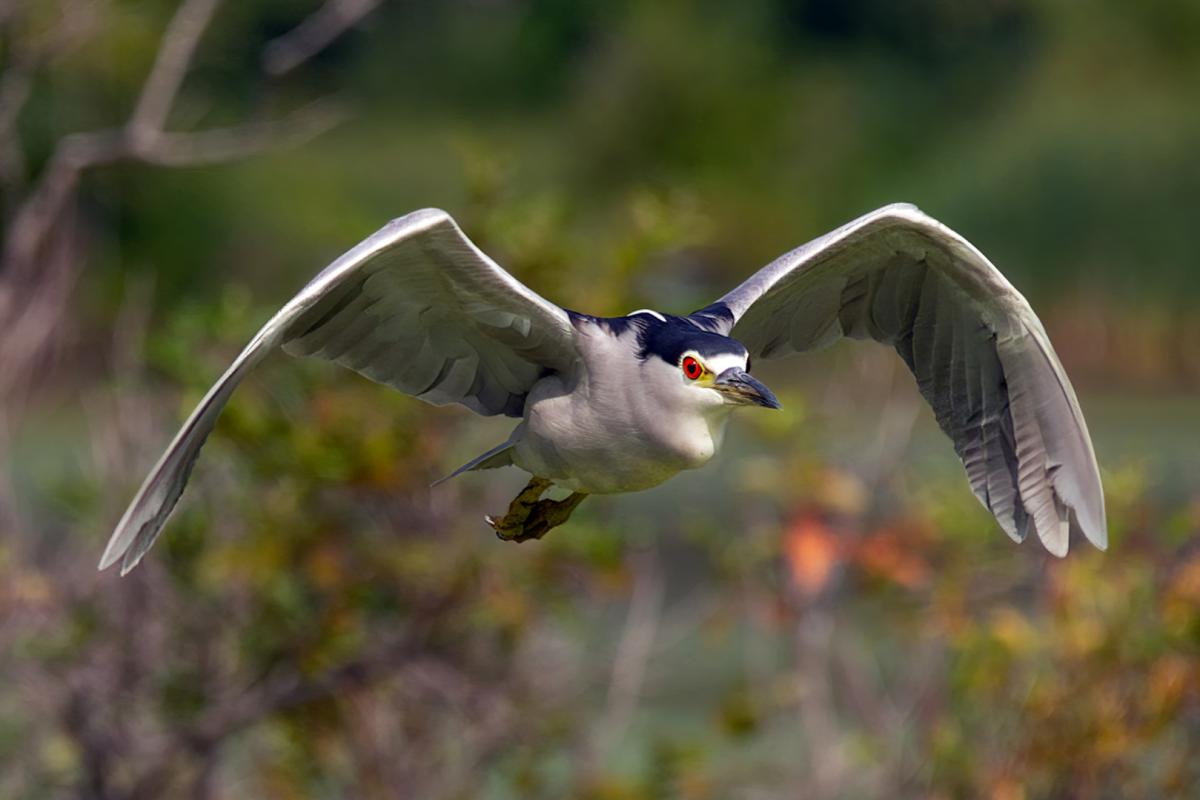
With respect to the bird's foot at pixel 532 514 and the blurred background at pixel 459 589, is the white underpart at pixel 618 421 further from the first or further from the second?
the blurred background at pixel 459 589

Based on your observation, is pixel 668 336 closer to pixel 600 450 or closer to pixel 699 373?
pixel 699 373

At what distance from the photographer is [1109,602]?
22.2 feet

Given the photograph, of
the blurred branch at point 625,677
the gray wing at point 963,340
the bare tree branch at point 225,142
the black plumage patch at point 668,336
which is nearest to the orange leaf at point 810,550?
the blurred branch at point 625,677

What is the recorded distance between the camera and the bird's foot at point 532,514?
16.2 ft

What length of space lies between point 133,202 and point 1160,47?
10646 millimetres

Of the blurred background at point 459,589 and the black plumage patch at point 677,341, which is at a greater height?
the black plumage patch at point 677,341

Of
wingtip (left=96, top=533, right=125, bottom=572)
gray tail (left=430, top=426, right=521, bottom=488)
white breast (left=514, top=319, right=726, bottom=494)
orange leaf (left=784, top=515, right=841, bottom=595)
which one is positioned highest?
white breast (left=514, top=319, right=726, bottom=494)

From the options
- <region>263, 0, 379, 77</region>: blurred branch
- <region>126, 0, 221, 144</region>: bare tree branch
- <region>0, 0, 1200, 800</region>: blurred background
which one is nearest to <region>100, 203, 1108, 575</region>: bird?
<region>0, 0, 1200, 800</region>: blurred background

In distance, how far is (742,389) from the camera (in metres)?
4.53

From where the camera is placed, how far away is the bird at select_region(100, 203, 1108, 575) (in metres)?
4.58

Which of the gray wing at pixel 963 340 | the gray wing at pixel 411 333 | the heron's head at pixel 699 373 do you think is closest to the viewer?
the gray wing at pixel 411 333

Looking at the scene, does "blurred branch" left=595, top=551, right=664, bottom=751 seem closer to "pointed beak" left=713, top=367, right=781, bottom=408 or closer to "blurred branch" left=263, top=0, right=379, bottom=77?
"blurred branch" left=263, top=0, right=379, bottom=77

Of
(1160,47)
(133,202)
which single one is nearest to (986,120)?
(1160,47)

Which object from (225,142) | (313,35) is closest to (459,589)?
(313,35)
